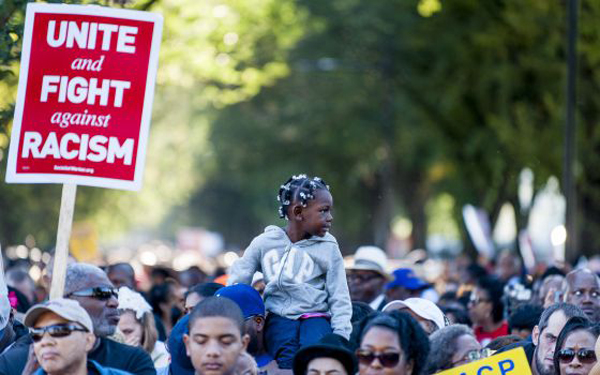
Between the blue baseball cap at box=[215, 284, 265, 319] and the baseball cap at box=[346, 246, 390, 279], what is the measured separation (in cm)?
545

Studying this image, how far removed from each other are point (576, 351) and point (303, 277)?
1.69 metres

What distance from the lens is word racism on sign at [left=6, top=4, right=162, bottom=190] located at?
880cm

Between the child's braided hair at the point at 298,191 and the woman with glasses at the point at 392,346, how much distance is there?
1526 mm

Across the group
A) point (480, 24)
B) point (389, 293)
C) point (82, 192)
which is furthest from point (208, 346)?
point (82, 192)

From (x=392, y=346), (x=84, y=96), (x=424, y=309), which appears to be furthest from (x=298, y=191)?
(x=392, y=346)

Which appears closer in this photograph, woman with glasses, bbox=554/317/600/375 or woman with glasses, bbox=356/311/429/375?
woman with glasses, bbox=356/311/429/375

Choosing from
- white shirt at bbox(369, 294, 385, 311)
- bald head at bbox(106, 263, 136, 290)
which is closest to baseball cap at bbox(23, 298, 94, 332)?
bald head at bbox(106, 263, 136, 290)

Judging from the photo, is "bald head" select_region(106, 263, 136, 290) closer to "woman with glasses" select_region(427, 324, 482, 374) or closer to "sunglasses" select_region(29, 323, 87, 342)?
"woman with glasses" select_region(427, 324, 482, 374)

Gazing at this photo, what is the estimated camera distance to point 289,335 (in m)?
9.07

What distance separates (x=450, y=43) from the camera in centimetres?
3631

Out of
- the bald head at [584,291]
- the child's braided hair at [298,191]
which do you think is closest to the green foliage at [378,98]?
the bald head at [584,291]

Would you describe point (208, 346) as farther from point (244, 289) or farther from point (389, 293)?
point (389, 293)

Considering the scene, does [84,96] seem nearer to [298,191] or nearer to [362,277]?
[298,191]

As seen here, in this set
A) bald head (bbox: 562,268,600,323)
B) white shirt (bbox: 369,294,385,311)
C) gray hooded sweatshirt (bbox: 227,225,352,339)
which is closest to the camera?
gray hooded sweatshirt (bbox: 227,225,352,339)
